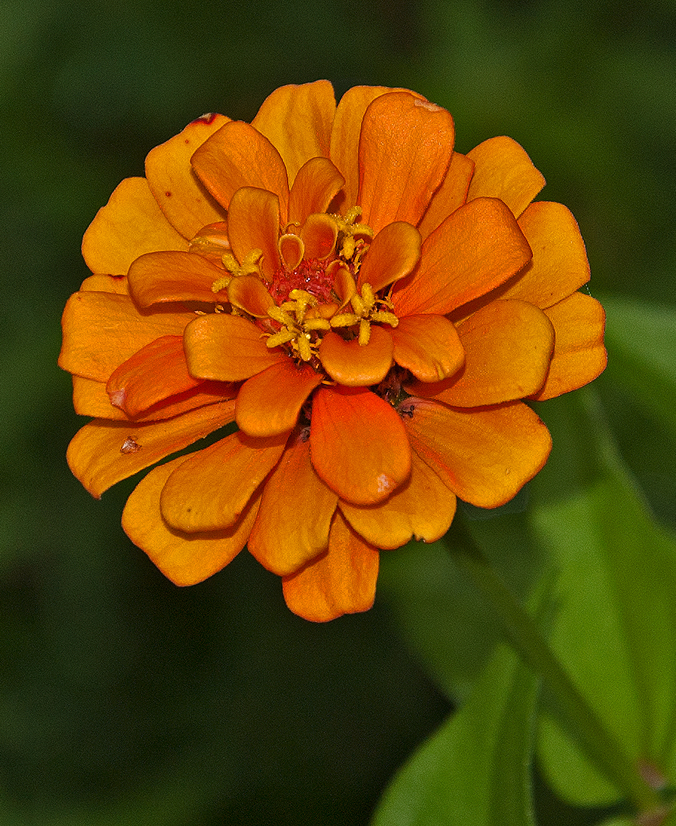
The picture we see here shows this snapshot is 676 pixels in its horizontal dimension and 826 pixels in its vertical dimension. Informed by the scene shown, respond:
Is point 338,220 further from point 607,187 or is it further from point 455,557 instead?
point 607,187

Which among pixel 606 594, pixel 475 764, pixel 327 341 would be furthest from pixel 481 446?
pixel 606 594

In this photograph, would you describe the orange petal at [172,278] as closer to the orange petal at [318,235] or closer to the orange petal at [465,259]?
the orange petal at [318,235]

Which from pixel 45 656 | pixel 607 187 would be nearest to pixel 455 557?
pixel 45 656

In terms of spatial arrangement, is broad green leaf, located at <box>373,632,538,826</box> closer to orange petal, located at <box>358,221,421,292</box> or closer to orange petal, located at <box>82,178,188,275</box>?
orange petal, located at <box>358,221,421,292</box>

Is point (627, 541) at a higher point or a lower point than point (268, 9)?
lower

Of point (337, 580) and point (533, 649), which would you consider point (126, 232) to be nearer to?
point (337, 580)

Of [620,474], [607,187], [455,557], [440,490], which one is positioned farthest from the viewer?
[607,187]
